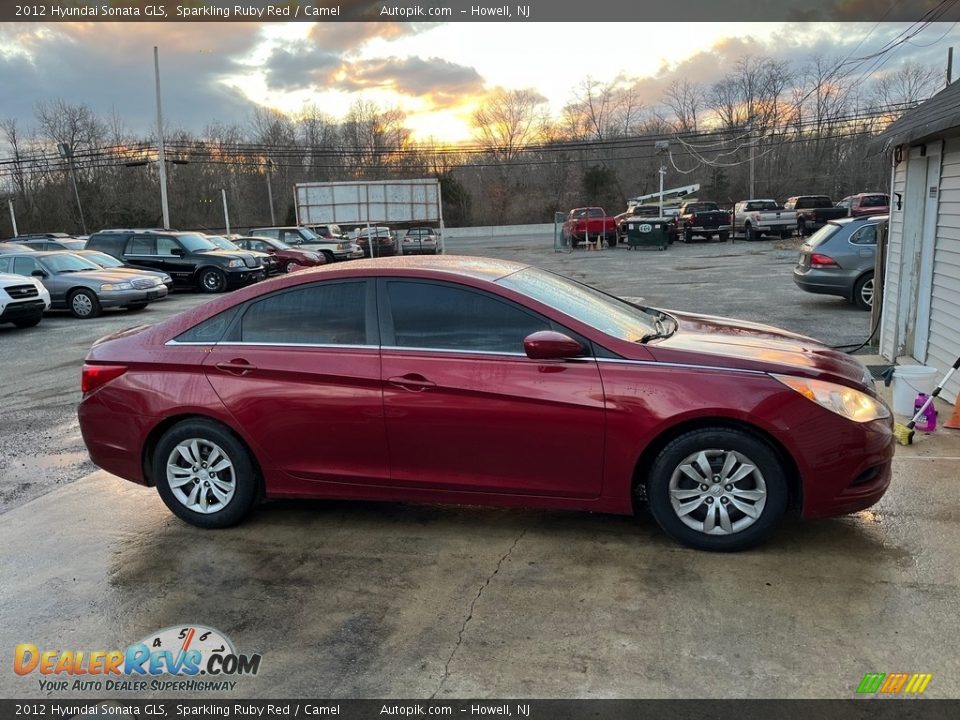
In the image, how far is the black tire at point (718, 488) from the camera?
351 cm

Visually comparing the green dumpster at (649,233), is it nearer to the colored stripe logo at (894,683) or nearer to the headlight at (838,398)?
the headlight at (838,398)

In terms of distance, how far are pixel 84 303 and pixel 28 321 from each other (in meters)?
1.53

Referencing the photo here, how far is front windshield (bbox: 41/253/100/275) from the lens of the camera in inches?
596

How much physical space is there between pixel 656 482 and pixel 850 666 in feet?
3.86

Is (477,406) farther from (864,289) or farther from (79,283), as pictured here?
(79,283)

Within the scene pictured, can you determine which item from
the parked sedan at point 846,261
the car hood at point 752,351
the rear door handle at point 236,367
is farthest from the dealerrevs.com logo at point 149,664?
the parked sedan at point 846,261

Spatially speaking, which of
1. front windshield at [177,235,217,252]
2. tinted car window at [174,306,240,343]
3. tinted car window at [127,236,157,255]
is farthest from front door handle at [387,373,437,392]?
tinted car window at [127,236,157,255]

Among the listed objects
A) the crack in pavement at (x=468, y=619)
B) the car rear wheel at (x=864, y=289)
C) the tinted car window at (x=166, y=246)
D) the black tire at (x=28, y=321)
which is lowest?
the crack in pavement at (x=468, y=619)

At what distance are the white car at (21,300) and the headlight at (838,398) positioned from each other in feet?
44.9

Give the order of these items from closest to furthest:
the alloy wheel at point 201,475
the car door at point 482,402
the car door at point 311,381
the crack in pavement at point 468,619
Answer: the crack in pavement at point 468,619 → the car door at point 482,402 → the car door at point 311,381 → the alloy wheel at point 201,475

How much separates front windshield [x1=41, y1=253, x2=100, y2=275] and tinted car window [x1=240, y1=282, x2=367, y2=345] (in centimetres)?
1350

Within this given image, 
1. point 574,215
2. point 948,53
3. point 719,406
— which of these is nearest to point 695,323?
point 719,406

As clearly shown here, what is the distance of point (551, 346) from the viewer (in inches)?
141

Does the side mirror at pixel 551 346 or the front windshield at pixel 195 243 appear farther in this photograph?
the front windshield at pixel 195 243
